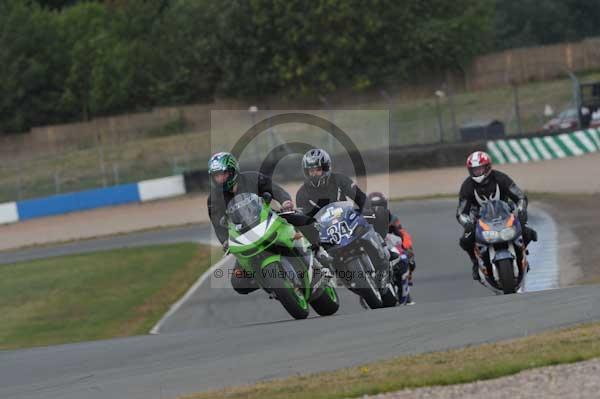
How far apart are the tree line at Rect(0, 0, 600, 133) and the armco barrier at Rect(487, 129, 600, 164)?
27390 millimetres

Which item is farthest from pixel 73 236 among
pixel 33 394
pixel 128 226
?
pixel 33 394

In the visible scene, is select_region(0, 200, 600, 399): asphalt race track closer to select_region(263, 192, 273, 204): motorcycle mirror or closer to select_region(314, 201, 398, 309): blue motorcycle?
select_region(314, 201, 398, 309): blue motorcycle

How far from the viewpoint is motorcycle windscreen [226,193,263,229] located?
10602mm

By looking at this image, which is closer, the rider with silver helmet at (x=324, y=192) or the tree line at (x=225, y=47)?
the rider with silver helmet at (x=324, y=192)

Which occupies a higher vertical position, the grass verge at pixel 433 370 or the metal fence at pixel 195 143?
the grass verge at pixel 433 370

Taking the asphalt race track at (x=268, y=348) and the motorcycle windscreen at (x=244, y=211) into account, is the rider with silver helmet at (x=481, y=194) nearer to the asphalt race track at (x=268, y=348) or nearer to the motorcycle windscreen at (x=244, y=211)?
the asphalt race track at (x=268, y=348)

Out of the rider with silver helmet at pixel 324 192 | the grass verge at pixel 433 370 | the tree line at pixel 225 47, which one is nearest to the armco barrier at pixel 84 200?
the tree line at pixel 225 47

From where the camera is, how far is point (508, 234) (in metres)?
11.9

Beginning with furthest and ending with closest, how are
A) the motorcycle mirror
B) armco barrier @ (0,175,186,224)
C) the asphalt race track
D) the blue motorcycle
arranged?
armco barrier @ (0,175,186,224) → the motorcycle mirror → the blue motorcycle → the asphalt race track

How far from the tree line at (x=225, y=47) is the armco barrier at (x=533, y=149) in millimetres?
27390

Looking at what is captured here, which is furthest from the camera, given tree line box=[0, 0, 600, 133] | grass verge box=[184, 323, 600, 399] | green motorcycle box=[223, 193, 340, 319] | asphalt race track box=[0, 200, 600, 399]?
tree line box=[0, 0, 600, 133]

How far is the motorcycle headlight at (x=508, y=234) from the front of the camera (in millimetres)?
11922

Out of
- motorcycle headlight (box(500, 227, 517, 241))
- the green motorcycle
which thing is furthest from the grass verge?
motorcycle headlight (box(500, 227, 517, 241))

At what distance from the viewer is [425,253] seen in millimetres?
19984
